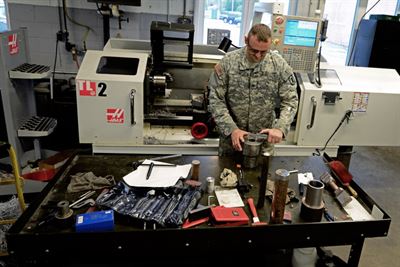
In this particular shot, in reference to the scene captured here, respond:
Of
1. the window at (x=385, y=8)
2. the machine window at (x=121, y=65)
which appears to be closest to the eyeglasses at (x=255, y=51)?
the machine window at (x=121, y=65)

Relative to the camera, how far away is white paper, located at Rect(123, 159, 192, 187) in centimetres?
134

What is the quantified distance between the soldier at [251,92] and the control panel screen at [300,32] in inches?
17.6

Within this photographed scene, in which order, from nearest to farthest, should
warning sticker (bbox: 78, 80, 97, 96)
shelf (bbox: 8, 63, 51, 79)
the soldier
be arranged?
the soldier < warning sticker (bbox: 78, 80, 97, 96) < shelf (bbox: 8, 63, 51, 79)

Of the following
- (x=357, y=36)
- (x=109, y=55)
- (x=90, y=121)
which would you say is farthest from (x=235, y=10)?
(x=90, y=121)

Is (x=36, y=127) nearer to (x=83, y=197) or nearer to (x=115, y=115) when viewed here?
(x=115, y=115)

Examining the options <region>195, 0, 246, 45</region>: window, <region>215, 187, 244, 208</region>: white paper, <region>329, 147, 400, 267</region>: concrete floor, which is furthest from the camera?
<region>195, 0, 246, 45</region>: window

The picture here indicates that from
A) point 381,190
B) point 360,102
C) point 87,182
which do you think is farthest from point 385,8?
point 87,182

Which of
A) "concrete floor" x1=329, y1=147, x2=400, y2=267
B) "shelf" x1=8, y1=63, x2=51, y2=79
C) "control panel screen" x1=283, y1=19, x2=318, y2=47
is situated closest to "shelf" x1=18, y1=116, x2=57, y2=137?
"shelf" x1=8, y1=63, x2=51, y2=79

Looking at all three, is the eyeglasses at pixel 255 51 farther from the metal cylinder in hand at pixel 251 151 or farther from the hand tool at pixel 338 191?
the hand tool at pixel 338 191

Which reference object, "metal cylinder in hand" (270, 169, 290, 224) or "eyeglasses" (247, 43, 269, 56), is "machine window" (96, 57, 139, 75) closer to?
"eyeglasses" (247, 43, 269, 56)

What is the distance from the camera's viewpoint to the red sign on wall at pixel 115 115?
2.07 metres

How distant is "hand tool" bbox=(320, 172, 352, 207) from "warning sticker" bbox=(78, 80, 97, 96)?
1383 mm

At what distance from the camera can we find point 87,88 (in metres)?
2.02

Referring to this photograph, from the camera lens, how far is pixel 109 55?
7.18ft
